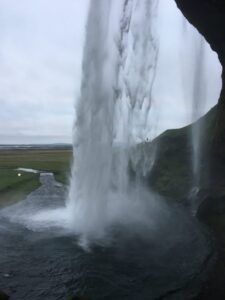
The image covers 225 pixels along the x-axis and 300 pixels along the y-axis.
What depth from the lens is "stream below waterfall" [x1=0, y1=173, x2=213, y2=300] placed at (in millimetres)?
16484

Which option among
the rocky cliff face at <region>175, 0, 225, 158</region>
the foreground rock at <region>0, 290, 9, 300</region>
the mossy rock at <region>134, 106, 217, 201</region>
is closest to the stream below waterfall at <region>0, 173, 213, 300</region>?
the foreground rock at <region>0, 290, 9, 300</region>

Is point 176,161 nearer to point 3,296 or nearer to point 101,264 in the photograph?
point 101,264

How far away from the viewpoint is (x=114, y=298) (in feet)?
51.8

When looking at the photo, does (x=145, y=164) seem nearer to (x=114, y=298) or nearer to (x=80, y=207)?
(x=80, y=207)

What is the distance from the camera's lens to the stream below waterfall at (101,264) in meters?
16.5

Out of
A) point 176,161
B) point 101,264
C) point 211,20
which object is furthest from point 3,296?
point 176,161

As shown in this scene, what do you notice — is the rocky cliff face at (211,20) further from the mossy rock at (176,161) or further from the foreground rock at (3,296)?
the foreground rock at (3,296)

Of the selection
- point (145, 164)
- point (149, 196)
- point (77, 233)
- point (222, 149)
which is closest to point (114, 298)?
point (77, 233)

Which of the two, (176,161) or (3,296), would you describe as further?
(176,161)

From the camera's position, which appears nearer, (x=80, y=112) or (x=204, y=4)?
(x=204, y=4)

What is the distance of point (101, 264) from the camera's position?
1959cm

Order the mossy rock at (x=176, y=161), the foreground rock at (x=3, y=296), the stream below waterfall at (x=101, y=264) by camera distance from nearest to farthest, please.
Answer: the foreground rock at (x=3, y=296), the stream below waterfall at (x=101, y=264), the mossy rock at (x=176, y=161)

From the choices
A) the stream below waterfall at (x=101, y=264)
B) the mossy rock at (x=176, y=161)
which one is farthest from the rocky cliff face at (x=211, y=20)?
the stream below waterfall at (x=101, y=264)

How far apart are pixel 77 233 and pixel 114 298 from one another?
30.9ft
